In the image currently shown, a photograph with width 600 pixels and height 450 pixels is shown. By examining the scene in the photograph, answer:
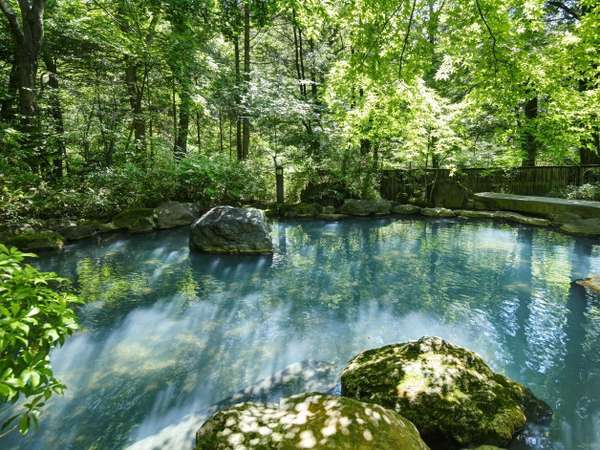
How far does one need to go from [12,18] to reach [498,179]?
49.0 feet

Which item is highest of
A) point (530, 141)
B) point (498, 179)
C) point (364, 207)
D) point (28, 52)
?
point (28, 52)

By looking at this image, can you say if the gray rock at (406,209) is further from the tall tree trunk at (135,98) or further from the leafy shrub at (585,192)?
the tall tree trunk at (135,98)

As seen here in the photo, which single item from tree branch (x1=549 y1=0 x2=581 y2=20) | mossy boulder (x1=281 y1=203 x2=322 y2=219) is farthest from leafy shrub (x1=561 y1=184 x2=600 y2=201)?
mossy boulder (x1=281 y1=203 x2=322 y2=219)

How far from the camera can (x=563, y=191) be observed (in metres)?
11.7

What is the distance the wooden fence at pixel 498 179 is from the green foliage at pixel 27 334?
12737 mm

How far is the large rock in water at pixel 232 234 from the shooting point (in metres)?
7.86

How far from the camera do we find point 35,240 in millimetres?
7730

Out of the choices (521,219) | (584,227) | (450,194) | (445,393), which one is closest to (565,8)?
(450,194)

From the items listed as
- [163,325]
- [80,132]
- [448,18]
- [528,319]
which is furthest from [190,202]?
[528,319]

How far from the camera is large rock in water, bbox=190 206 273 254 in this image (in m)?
7.86

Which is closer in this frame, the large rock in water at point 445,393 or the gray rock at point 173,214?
the large rock in water at point 445,393

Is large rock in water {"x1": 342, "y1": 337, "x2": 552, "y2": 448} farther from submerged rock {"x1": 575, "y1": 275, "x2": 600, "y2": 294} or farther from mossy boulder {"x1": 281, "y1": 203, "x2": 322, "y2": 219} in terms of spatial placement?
mossy boulder {"x1": 281, "y1": 203, "x2": 322, "y2": 219}

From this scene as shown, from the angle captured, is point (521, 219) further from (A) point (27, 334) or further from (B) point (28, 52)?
(B) point (28, 52)

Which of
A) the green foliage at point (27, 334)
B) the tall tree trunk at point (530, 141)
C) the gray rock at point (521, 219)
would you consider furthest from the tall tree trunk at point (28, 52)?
the tall tree trunk at point (530, 141)
